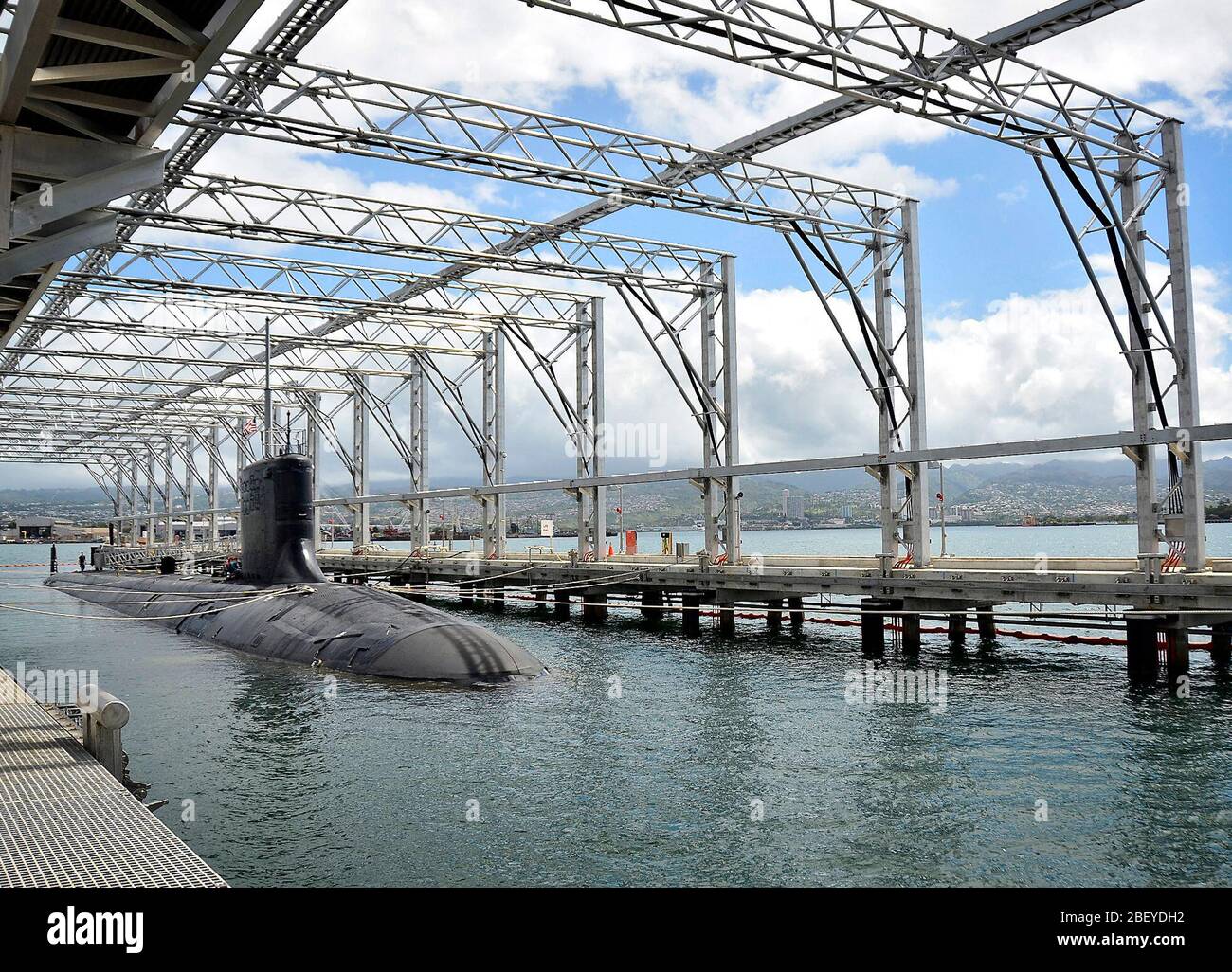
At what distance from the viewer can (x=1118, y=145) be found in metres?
20.8

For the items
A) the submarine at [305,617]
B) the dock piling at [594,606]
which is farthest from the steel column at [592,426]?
the submarine at [305,617]

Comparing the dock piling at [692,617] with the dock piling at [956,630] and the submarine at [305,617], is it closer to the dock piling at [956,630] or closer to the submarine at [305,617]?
the dock piling at [956,630]

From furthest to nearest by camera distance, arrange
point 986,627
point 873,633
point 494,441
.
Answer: point 494,441 → point 986,627 → point 873,633

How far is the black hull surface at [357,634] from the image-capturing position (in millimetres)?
19578

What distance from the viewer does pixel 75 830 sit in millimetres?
8289

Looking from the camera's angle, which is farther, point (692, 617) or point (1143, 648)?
point (692, 617)

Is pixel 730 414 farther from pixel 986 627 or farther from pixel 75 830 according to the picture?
pixel 75 830

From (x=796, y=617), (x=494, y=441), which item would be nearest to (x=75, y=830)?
(x=796, y=617)

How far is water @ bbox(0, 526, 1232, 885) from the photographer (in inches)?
391

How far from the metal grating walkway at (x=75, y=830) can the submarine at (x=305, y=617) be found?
862 centimetres

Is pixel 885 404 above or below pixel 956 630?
above

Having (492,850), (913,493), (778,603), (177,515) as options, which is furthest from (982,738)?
(177,515)

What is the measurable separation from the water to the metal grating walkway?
55.3 inches

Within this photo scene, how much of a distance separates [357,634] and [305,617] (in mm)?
3078
